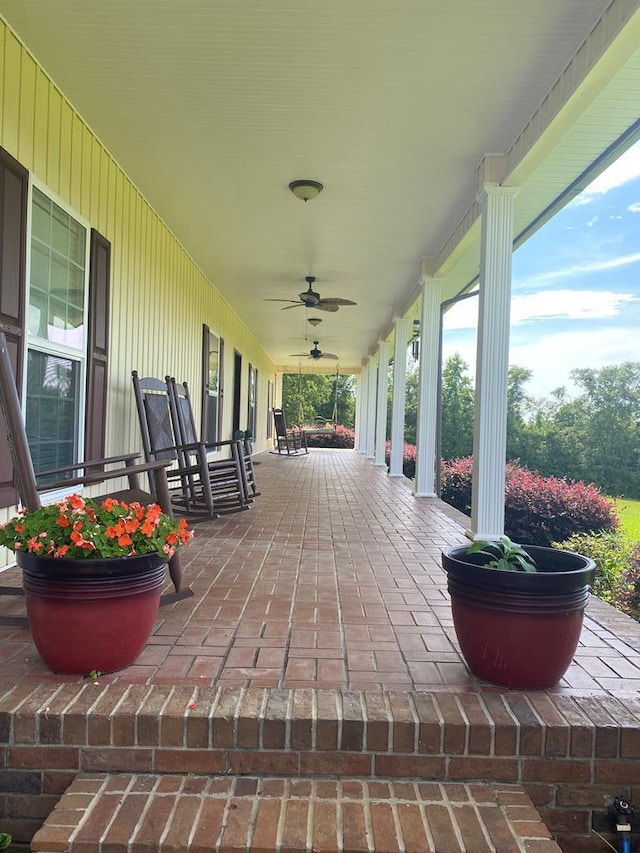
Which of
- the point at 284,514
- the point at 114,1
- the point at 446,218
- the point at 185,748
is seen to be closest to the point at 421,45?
the point at 114,1

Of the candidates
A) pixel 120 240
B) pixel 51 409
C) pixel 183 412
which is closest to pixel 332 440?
pixel 183 412

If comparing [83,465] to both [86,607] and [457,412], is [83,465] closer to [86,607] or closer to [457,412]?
[86,607]

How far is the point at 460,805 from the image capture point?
139cm

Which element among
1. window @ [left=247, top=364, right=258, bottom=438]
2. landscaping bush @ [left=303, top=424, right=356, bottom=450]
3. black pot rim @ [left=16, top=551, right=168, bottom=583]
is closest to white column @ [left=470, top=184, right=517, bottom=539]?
black pot rim @ [left=16, top=551, right=168, bottom=583]

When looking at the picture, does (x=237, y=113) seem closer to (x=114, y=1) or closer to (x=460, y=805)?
(x=114, y=1)

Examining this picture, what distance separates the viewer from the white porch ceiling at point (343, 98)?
253cm

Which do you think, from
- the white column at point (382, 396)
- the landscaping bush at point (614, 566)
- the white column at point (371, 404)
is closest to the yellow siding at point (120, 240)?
the landscaping bush at point (614, 566)

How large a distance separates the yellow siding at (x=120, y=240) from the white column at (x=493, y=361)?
2.49 m

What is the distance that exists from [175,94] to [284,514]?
2966 mm

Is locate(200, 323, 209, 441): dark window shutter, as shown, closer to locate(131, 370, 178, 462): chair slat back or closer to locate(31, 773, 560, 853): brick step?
locate(131, 370, 178, 462): chair slat back

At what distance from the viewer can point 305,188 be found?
13.9 feet

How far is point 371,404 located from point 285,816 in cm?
1270

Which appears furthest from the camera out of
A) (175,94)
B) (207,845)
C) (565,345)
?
(565,345)

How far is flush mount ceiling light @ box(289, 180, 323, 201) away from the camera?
424cm
